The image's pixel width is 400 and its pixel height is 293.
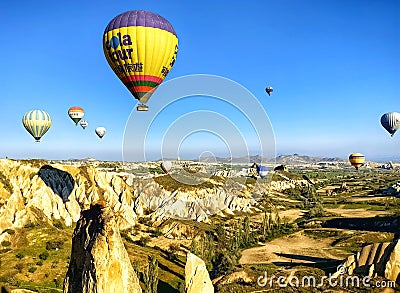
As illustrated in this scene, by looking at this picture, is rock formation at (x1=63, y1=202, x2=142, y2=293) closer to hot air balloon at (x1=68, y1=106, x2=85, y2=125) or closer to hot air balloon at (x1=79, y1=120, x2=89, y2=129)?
hot air balloon at (x1=68, y1=106, x2=85, y2=125)

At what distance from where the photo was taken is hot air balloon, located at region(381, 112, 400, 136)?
67250 mm

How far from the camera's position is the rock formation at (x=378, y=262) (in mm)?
30812

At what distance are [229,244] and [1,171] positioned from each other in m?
39.8

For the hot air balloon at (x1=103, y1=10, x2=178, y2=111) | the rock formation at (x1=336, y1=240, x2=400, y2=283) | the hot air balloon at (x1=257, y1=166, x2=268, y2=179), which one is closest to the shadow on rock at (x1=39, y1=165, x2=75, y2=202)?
the hot air balloon at (x1=103, y1=10, x2=178, y2=111)

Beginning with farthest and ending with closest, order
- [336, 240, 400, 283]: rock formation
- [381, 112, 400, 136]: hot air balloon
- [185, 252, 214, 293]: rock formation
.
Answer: [381, 112, 400, 136]: hot air balloon → [336, 240, 400, 283]: rock formation → [185, 252, 214, 293]: rock formation

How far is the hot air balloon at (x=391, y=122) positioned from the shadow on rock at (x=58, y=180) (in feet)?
198

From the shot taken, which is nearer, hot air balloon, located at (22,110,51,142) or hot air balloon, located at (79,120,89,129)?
hot air balloon, located at (22,110,51,142)

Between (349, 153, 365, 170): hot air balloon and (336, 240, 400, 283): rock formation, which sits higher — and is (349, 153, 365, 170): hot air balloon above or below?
above

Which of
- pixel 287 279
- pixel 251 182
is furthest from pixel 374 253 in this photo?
pixel 251 182

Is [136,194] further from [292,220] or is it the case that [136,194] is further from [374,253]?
[374,253]

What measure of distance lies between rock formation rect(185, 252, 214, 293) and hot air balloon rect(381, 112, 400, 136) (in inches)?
2102

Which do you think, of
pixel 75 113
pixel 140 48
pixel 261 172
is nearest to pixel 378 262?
pixel 140 48

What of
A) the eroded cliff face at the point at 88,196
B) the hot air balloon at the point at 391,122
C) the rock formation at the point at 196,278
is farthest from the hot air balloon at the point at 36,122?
the hot air balloon at the point at 391,122

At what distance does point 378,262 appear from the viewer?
31969 millimetres
